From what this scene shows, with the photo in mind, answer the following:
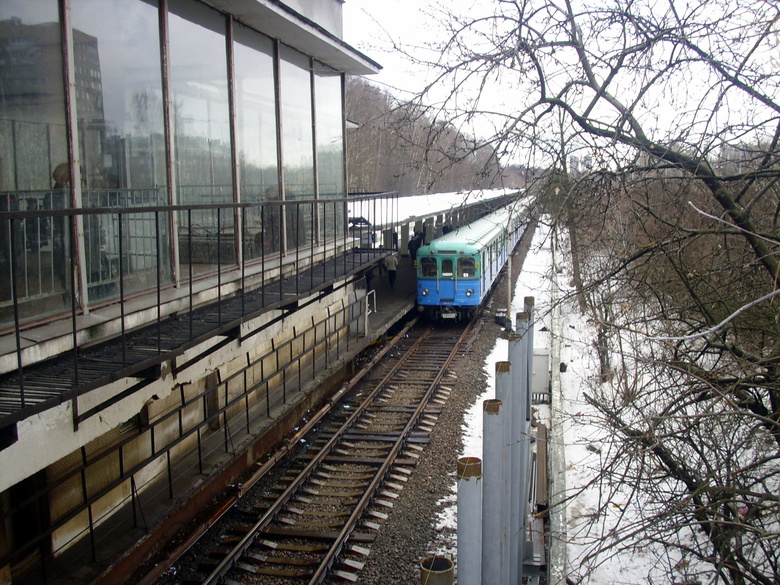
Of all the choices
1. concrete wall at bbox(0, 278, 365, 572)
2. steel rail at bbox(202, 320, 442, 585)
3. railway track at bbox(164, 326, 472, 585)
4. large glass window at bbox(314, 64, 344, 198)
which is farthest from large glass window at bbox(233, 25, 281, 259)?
railway track at bbox(164, 326, 472, 585)

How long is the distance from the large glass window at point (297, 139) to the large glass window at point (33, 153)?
202 inches

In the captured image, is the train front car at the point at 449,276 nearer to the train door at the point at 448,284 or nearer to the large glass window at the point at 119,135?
the train door at the point at 448,284

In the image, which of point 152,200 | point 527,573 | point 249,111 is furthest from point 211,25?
point 527,573

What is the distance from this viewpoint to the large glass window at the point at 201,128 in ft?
27.5

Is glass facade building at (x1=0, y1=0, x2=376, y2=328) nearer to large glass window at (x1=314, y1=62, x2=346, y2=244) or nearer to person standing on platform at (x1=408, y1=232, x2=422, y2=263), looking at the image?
large glass window at (x1=314, y1=62, x2=346, y2=244)

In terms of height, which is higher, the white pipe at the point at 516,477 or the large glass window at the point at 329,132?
the large glass window at the point at 329,132

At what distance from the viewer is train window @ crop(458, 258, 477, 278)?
20406 mm

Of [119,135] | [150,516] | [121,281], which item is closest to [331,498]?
[150,516]

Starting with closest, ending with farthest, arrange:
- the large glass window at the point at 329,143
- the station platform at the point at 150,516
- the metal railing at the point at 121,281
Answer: the metal railing at the point at 121,281
the station platform at the point at 150,516
the large glass window at the point at 329,143

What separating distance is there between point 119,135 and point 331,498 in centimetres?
498

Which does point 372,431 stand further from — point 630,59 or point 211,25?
point 630,59

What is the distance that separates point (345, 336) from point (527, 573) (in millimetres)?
8438

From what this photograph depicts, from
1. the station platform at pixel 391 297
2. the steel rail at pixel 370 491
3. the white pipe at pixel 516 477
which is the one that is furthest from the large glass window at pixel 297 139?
the white pipe at pixel 516 477

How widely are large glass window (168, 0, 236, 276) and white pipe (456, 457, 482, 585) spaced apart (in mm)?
4927
